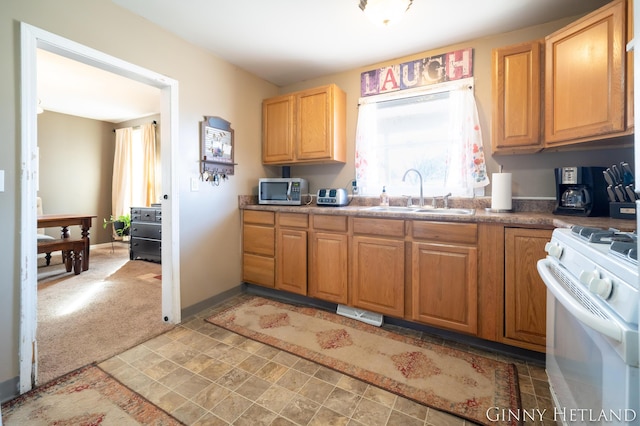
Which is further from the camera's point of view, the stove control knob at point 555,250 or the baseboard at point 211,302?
the baseboard at point 211,302

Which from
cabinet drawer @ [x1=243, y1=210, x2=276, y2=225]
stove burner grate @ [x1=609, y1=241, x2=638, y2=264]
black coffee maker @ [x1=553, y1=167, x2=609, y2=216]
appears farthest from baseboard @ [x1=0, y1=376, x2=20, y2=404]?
black coffee maker @ [x1=553, y1=167, x2=609, y2=216]

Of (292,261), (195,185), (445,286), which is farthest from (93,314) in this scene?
(445,286)

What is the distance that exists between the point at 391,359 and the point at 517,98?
79.7 inches

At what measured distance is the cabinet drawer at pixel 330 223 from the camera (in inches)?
92.4

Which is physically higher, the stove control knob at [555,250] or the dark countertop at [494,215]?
the dark countertop at [494,215]

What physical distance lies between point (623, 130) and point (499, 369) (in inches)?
59.5

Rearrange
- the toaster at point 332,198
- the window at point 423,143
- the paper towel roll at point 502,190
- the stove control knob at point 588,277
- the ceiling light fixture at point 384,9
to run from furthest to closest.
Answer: the toaster at point 332,198 < the window at point 423,143 < the paper towel roll at point 502,190 < the ceiling light fixture at point 384,9 < the stove control knob at point 588,277

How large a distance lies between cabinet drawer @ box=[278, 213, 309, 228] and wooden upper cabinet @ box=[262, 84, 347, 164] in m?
0.68

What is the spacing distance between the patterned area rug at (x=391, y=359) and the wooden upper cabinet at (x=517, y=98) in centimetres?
153

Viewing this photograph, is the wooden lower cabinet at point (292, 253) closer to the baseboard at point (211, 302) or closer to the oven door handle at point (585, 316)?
the baseboard at point (211, 302)

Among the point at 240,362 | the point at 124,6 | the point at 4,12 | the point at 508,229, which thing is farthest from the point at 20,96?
the point at 508,229

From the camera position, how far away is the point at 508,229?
5.70ft

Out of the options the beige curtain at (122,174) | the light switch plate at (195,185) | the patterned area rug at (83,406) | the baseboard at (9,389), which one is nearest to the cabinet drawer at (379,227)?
the light switch plate at (195,185)

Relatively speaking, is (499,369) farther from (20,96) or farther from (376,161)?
(20,96)
